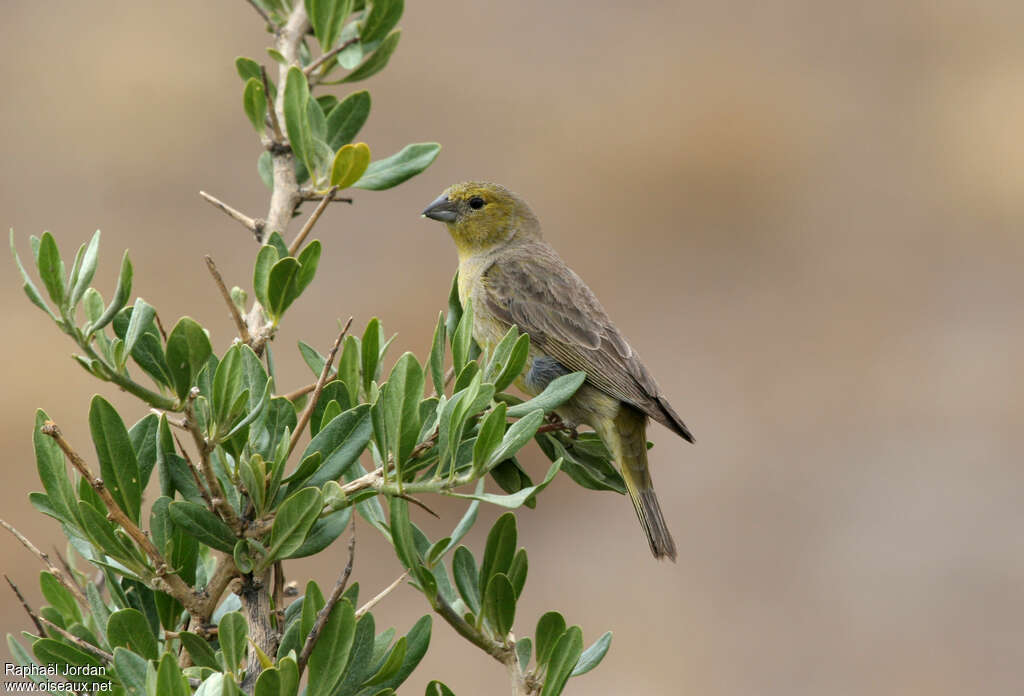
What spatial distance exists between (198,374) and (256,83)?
1103mm

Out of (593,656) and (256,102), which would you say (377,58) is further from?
(593,656)

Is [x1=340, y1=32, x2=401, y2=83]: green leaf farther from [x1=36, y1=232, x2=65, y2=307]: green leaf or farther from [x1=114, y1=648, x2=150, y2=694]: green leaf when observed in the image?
[x1=114, y1=648, x2=150, y2=694]: green leaf

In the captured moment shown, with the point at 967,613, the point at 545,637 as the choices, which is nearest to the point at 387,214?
the point at 967,613

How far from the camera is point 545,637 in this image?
225 cm

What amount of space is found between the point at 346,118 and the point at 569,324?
175 centimetres

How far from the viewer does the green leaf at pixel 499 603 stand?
221 cm

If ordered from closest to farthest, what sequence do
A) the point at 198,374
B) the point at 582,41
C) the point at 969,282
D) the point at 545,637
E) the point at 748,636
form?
the point at 198,374
the point at 545,637
the point at 748,636
the point at 969,282
the point at 582,41

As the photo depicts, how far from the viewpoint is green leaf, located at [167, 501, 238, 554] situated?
1865 mm

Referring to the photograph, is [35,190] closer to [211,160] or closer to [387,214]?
[211,160]

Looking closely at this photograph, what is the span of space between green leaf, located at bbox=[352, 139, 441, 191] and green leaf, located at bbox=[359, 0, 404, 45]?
0.42 m

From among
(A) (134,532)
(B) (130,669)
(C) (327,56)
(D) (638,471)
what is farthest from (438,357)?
(D) (638,471)

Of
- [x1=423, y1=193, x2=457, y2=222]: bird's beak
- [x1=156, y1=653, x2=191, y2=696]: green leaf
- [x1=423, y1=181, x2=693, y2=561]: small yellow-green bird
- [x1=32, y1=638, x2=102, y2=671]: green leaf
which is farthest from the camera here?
[x1=423, y1=193, x2=457, y2=222]: bird's beak

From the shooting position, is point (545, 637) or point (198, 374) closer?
point (198, 374)

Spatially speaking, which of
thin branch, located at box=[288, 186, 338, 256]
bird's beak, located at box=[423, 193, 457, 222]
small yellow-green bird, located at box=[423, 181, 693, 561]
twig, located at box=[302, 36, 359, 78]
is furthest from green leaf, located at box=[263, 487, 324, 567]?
bird's beak, located at box=[423, 193, 457, 222]
